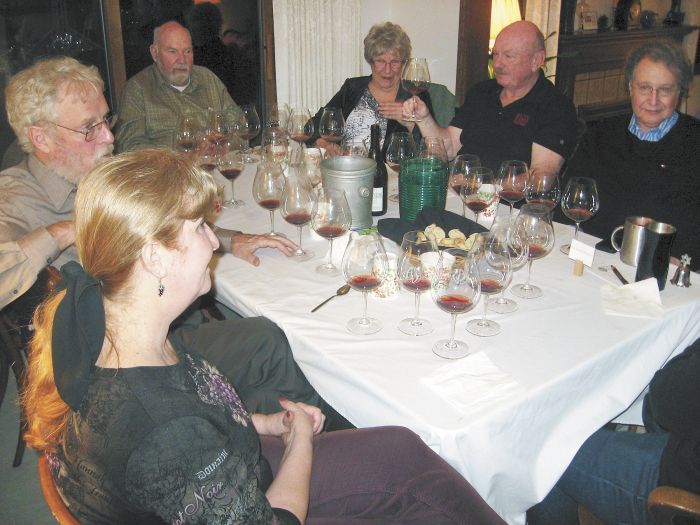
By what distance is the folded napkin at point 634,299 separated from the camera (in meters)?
1.58

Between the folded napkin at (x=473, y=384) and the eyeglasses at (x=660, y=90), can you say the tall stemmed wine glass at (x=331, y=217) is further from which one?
the eyeglasses at (x=660, y=90)

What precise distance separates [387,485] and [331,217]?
0.86m

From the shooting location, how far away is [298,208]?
1999mm

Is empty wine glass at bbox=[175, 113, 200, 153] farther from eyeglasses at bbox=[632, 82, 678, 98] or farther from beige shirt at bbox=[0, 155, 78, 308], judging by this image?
eyeglasses at bbox=[632, 82, 678, 98]

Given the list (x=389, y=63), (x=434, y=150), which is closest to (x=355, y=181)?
(x=434, y=150)

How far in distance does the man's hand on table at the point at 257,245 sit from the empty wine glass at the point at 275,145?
32.6 inches

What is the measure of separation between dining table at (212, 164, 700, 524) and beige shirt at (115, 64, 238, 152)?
1894 mm

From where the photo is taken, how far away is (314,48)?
15.2ft

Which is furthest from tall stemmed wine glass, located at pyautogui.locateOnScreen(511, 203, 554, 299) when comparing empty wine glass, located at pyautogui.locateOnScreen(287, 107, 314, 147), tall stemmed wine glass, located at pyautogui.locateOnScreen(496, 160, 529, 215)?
empty wine glass, located at pyautogui.locateOnScreen(287, 107, 314, 147)

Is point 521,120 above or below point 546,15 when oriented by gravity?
below

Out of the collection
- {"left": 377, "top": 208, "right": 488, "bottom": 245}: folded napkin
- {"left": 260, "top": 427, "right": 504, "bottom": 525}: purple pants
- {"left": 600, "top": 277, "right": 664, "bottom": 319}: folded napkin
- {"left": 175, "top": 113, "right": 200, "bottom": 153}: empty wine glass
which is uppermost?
{"left": 175, "top": 113, "right": 200, "bottom": 153}: empty wine glass

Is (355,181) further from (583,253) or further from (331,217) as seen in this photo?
(583,253)

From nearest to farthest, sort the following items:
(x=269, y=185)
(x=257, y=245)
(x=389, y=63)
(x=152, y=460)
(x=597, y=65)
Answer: (x=152, y=460)
(x=257, y=245)
(x=269, y=185)
(x=389, y=63)
(x=597, y=65)

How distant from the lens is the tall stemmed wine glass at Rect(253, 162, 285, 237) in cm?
212
